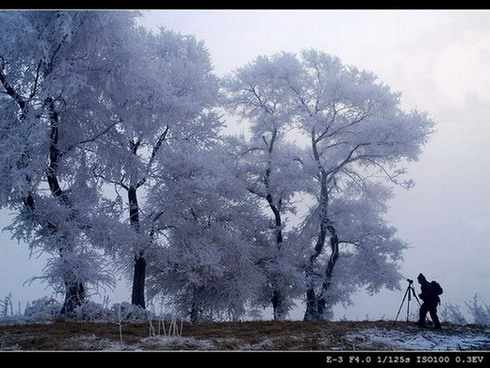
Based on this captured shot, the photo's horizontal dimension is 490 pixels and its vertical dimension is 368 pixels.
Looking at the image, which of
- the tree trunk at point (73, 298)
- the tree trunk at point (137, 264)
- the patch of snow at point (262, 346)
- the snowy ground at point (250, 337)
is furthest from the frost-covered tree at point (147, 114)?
the patch of snow at point (262, 346)

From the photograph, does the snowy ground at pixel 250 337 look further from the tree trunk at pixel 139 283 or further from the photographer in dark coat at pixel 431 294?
the tree trunk at pixel 139 283

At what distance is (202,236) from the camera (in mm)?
16797

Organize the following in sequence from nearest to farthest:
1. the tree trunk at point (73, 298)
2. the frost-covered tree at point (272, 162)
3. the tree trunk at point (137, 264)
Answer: the tree trunk at point (73, 298) < the tree trunk at point (137, 264) < the frost-covered tree at point (272, 162)

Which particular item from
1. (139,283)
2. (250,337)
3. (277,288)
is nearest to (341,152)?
(277,288)

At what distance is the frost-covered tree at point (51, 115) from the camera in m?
11.0

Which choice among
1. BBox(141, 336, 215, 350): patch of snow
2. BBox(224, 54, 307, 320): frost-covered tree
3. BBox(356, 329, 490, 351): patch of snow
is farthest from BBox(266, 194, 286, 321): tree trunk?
BBox(141, 336, 215, 350): patch of snow

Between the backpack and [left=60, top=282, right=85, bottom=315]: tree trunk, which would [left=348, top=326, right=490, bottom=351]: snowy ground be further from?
[left=60, top=282, right=85, bottom=315]: tree trunk

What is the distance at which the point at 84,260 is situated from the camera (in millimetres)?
11211

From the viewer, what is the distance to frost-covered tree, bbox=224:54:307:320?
19.6 meters

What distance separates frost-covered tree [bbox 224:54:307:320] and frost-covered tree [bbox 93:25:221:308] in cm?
228

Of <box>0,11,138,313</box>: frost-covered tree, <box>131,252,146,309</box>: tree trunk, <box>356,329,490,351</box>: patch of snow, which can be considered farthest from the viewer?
<box>131,252,146,309</box>: tree trunk

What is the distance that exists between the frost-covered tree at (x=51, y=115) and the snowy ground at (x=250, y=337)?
1762 mm

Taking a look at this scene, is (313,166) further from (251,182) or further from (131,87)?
(131,87)
